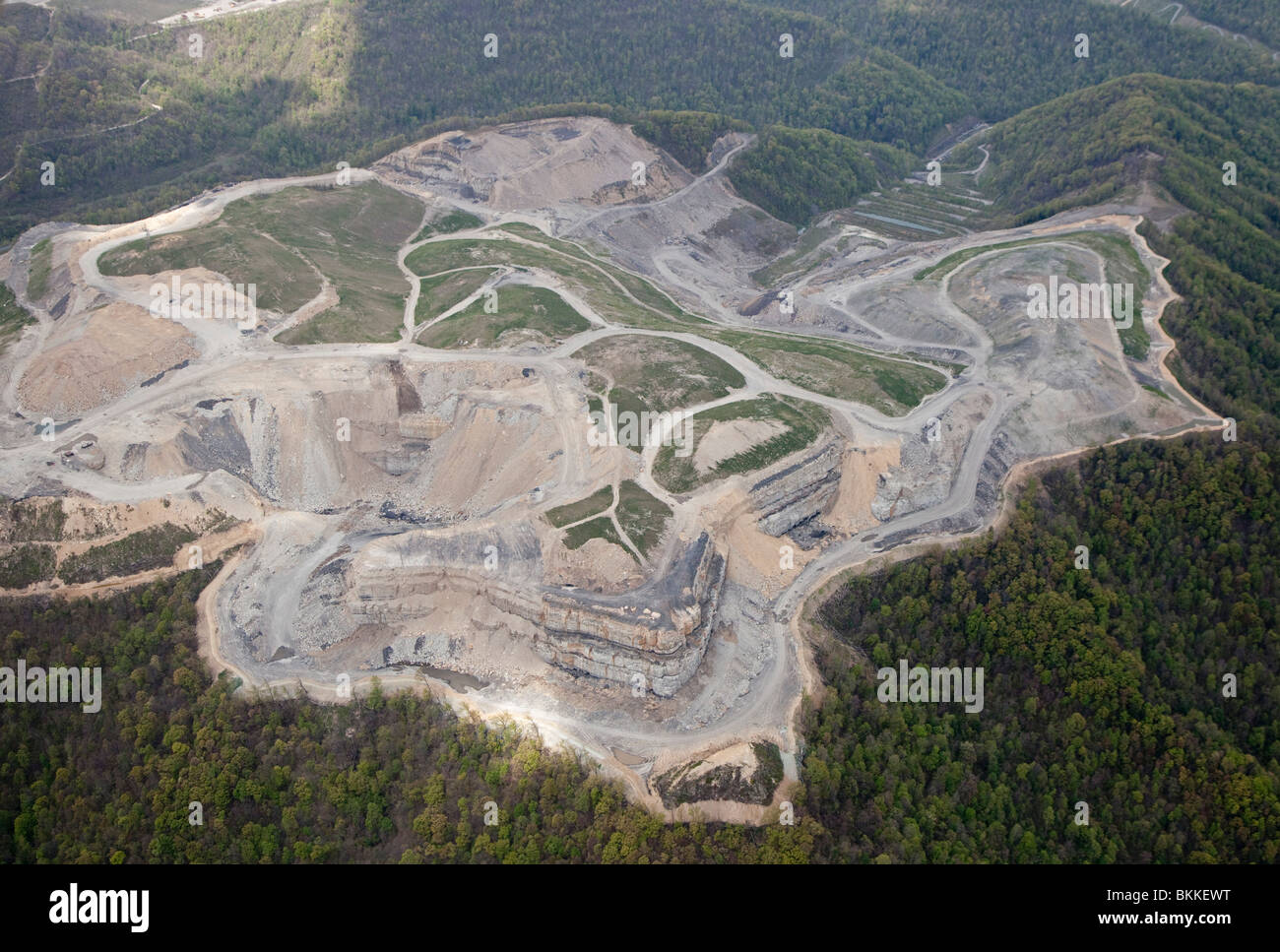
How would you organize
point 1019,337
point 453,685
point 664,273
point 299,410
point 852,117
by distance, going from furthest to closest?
1. point 852,117
2. point 664,273
3. point 1019,337
4. point 299,410
5. point 453,685

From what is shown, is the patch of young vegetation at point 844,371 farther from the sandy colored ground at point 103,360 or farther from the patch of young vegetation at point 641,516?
the sandy colored ground at point 103,360

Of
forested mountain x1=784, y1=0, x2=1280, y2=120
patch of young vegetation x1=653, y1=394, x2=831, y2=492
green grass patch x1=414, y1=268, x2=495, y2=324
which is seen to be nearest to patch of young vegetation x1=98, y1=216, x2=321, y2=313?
green grass patch x1=414, y1=268, x2=495, y2=324

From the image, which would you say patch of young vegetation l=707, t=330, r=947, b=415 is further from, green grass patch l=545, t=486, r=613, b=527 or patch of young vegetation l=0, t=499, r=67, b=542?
patch of young vegetation l=0, t=499, r=67, b=542

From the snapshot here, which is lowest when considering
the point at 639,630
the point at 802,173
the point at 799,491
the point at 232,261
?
the point at 639,630

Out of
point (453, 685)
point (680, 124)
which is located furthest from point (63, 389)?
point (680, 124)

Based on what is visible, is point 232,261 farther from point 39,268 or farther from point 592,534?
point 592,534

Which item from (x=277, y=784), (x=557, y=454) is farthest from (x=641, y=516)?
(x=277, y=784)

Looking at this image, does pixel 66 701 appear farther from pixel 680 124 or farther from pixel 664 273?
pixel 680 124
